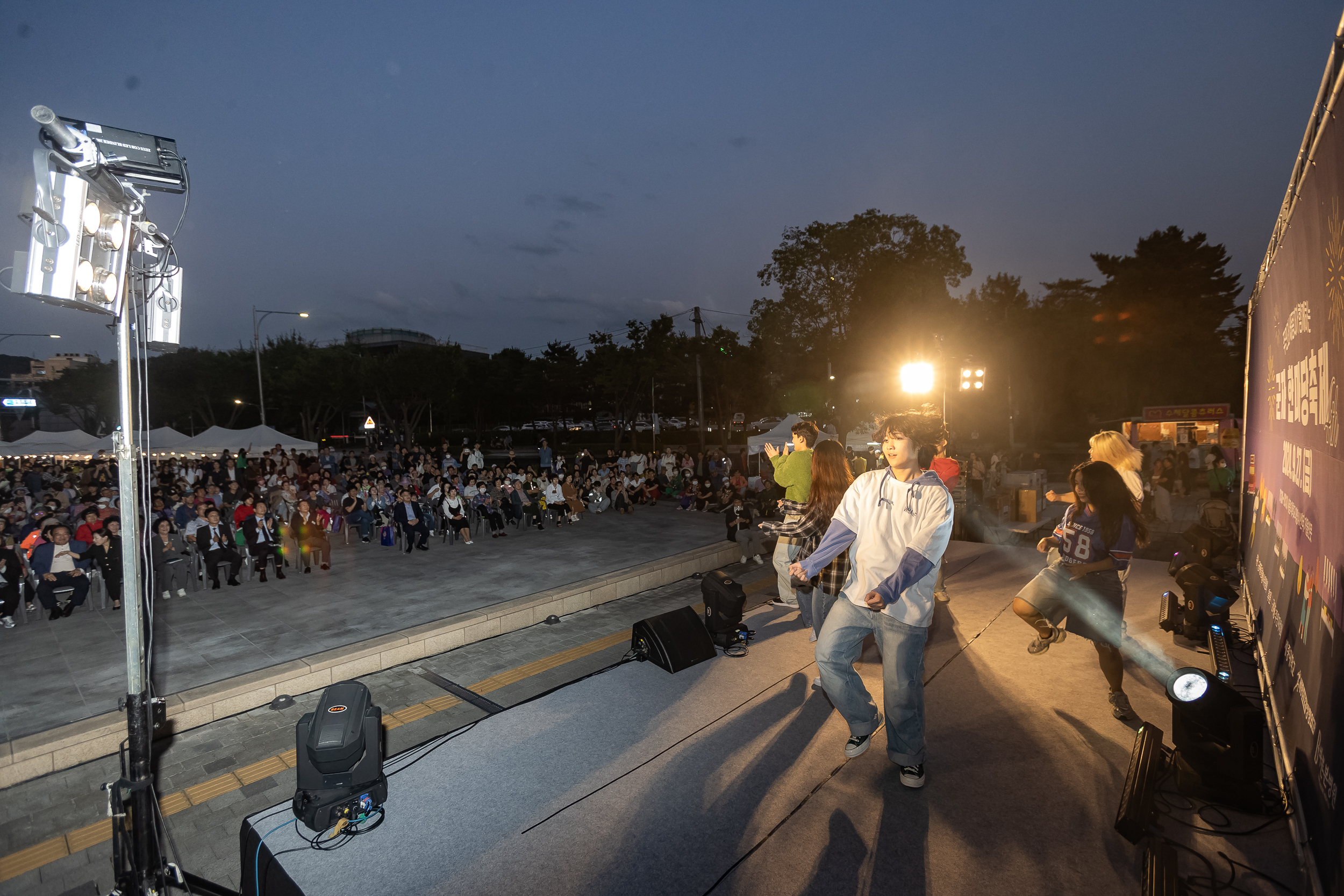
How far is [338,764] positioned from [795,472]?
4.44 m

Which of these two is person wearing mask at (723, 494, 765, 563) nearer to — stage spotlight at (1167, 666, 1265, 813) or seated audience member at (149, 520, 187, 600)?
stage spotlight at (1167, 666, 1265, 813)

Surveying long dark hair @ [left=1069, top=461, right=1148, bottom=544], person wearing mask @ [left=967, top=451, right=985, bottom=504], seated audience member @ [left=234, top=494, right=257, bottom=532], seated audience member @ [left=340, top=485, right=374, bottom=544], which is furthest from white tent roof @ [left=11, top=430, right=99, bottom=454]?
long dark hair @ [left=1069, top=461, right=1148, bottom=544]

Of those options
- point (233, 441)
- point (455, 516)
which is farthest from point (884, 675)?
point (233, 441)

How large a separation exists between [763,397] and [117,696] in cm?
3928

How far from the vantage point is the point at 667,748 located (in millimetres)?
4031

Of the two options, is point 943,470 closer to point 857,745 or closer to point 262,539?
point 857,745

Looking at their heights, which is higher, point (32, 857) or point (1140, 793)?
point (1140, 793)

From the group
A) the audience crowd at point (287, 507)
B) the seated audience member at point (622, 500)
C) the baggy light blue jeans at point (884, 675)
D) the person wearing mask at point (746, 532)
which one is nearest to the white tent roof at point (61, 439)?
the audience crowd at point (287, 507)

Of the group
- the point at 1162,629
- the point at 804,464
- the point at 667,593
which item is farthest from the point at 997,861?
the point at 667,593

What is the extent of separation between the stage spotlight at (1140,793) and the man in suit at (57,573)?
1046 centimetres

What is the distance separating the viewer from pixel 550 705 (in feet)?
15.5

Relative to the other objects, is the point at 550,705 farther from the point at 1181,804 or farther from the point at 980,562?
the point at 980,562

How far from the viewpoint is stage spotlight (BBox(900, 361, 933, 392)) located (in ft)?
50.5

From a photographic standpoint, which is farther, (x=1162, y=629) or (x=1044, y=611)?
(x=1162, y=629)
